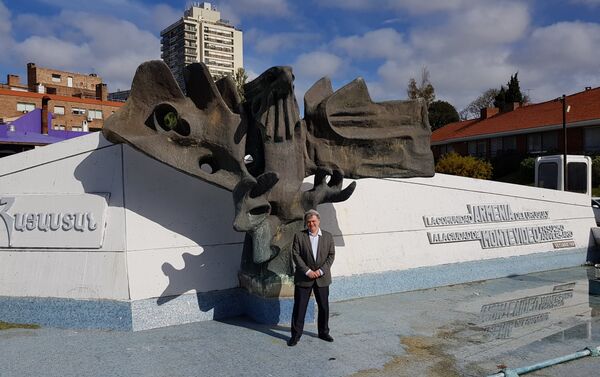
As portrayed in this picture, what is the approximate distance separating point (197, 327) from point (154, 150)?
83.6 inches

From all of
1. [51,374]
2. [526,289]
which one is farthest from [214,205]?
[526,289]

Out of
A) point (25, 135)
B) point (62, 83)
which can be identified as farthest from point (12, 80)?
point (25, 135)

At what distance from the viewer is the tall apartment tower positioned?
127 meters

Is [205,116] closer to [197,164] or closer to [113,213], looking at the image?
[197,164]

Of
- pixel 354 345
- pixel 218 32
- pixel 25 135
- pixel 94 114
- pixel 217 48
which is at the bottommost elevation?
pixel 354 345

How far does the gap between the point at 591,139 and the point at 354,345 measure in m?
29.3

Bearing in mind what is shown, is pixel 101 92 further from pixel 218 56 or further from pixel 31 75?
pixel 218 56

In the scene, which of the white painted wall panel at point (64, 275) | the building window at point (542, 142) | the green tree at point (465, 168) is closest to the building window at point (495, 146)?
the building window at point (542, 142)

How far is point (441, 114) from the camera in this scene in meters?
51.8

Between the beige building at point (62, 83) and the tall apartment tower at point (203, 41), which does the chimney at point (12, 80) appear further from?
the tall apartment tower at point (203, 41)

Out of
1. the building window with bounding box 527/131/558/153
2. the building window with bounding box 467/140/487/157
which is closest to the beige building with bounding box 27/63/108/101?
the building window with bounding box 467/140/487/157

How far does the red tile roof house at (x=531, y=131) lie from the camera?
29438 millimetres

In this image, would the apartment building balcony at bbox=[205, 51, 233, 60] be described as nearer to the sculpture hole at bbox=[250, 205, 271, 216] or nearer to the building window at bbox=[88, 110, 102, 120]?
the building window at bbox=[88, 110, 102, 120]

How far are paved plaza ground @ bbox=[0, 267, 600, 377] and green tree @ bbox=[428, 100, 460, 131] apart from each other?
46.2 m
